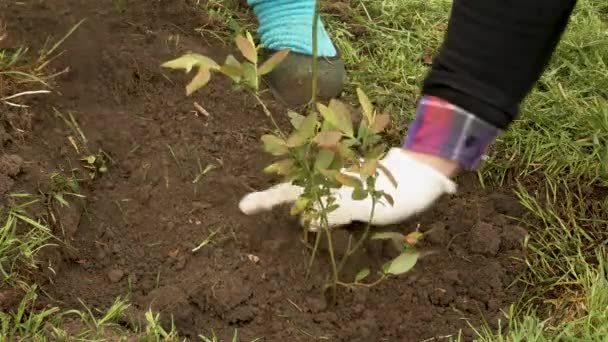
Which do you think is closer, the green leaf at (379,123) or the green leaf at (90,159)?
the green leaf at (379,123)

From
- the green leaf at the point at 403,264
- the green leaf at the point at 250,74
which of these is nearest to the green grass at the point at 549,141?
the green leaf at the point at 403,264

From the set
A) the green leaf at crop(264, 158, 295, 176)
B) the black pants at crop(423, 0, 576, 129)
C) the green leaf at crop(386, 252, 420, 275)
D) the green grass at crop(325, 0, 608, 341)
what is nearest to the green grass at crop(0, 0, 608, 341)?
the green grass at crop(325, 0, 608, 341)

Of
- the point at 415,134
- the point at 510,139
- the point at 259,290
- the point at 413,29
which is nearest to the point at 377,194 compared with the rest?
the point at 415,134

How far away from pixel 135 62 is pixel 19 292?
80 centimetres

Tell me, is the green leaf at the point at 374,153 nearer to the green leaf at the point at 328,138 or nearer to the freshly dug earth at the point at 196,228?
the green leaf at the point at 328,138

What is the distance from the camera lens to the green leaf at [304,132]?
58.0 inches

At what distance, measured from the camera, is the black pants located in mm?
1504

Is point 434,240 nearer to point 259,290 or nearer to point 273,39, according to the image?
point 259,290

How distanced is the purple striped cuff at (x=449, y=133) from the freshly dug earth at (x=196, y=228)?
31cm

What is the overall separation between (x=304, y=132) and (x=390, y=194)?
0.32 m

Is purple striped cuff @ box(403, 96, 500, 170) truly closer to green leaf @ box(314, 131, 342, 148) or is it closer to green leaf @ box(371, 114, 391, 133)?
green leaf @ box(371, 114, 391, 133)

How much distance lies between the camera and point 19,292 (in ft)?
5.32

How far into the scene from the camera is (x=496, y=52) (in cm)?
153

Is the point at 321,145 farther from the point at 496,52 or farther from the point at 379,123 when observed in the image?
the point at 496,52
